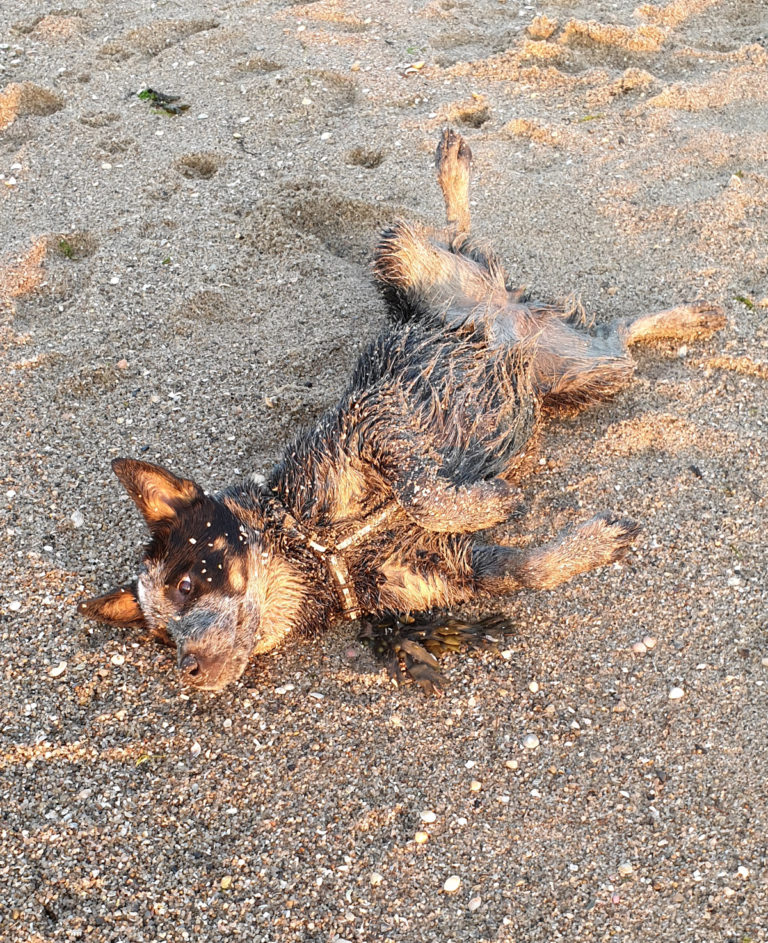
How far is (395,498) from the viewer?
386cm

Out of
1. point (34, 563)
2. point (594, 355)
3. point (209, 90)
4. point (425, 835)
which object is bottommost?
point (425, 835)

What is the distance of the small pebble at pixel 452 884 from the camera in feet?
10.2

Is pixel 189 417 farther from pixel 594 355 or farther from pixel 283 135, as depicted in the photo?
pixel 283 135

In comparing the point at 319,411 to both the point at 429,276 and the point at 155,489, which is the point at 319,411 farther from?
the point at 155,489

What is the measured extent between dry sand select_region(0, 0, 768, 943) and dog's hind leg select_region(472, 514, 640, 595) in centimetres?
12

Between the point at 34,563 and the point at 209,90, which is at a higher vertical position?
the point at 209,90

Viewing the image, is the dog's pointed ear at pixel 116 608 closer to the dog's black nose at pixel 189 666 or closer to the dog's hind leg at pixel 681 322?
the dog's black nose at pixel 189 666

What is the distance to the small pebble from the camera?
3096 mm

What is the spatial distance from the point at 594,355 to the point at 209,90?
3.97m

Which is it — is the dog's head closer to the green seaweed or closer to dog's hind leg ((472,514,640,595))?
dog's hind leg ((472,514,640,595))

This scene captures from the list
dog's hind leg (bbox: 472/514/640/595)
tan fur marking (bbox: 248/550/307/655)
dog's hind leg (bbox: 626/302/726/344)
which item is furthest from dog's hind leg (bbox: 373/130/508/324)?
tan fur marking (bbox: 248/550/307/655)

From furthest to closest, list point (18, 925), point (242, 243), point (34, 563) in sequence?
point (242, 243)
point (34, 563)
point (18, 925)

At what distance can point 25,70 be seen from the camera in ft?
22.6

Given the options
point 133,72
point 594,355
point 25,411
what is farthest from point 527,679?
point 133,72
